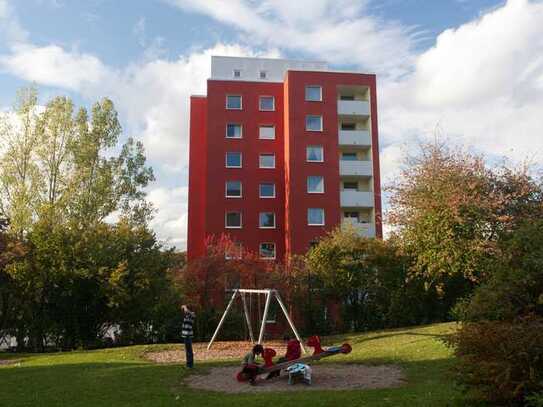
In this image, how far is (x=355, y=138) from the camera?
4269 centimetres

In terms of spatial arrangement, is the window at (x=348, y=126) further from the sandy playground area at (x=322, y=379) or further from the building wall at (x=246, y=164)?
the sandy playground area at (x=322, y=379)

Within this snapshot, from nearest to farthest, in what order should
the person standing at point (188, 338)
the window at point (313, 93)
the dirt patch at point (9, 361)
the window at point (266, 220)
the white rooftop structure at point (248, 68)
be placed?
the person standing at point (188, 338)
the dirt patch at point (9, 361)
the window at point (266, 220)
the window at point (313, 93)
the white rooftop structure at point (248, 68)

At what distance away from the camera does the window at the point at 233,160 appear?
4256cm

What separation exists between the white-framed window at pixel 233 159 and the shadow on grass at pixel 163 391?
2902cm

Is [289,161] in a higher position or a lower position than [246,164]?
lower

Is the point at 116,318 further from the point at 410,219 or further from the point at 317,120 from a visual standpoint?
the point at 317,120

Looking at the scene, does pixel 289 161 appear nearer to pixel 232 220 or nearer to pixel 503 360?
pixel 232 220

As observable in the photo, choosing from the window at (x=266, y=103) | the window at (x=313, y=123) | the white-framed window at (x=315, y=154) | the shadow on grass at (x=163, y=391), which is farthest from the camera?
the window at (x=266, y=103)

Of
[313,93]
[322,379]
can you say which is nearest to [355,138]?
[313,93]

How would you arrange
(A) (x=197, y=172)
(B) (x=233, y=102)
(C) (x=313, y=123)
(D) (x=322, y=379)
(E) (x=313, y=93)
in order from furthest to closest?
(A) (x=197, y=172)
(B) (x=233, y=102)
(E) (x=313, y=93)
(C) (x=313, y=123)
(D) (x=322, y=379)

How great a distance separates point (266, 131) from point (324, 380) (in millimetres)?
33675

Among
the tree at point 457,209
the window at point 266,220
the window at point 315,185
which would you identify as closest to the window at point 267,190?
the window at point 266,220

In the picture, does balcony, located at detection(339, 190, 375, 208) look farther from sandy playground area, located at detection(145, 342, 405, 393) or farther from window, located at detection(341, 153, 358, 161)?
sandy playground area, located at detection(145, 342, 405, 393)

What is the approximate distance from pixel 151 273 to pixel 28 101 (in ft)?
51.3
